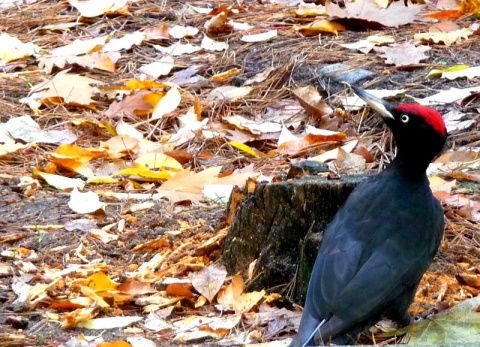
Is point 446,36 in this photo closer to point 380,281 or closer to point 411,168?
point 411,168

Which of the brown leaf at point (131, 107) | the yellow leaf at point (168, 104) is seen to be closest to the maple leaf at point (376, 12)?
the yellow leaf at point (168, 104)

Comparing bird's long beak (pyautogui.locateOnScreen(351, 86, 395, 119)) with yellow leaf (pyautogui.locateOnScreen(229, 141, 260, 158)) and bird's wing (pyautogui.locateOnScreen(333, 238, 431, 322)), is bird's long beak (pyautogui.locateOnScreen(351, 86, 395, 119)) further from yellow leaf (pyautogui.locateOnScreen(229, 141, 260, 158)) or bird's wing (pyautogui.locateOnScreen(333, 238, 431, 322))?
yellow leaf (pyautogui.locateOnScreen(229, 141, 260, 158))

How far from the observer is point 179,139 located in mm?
5273

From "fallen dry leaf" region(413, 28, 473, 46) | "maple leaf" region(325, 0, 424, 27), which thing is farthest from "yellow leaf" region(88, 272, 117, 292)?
"maple leaf" region(325, 0, 424, 27)

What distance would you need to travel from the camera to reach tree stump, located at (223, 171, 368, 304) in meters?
3.56

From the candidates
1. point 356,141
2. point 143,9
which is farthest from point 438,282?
point 143,9

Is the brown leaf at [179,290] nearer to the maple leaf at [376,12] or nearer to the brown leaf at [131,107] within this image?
the brown leaf at [131,107]

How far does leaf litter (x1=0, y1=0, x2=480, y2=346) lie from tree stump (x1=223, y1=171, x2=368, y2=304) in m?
0.11

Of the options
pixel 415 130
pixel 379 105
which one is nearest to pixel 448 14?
pixel 379 105

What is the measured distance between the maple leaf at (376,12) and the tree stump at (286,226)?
304 cm

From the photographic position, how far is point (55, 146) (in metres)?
5.29

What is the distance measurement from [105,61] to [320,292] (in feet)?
11.7

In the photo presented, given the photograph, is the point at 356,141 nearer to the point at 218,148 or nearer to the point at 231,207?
the point at 218,148

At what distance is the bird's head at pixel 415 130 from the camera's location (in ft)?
11.3
